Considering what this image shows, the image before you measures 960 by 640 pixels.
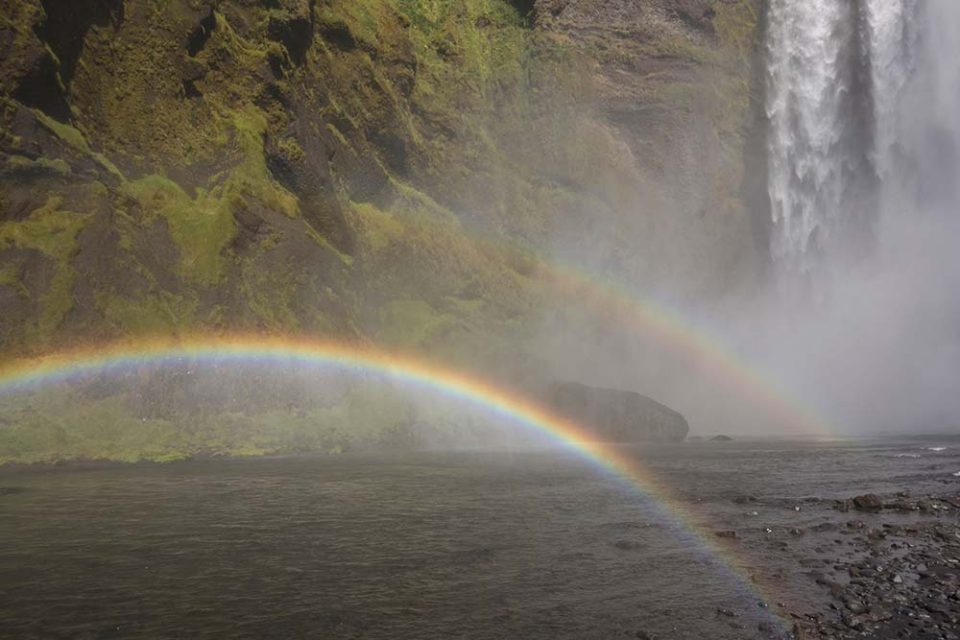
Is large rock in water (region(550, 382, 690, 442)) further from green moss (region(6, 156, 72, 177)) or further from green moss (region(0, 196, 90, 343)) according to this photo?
green moss (region(6, 156, 72, 177))

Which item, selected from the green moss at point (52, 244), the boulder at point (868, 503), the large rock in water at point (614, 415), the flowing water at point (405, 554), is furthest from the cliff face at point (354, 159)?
the boulder at point (868, 503)

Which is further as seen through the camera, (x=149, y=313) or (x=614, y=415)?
(x=614, y=415)

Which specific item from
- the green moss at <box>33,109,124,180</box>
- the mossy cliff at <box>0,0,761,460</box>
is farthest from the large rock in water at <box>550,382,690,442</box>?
the green moss at <box>33,109,124,180</box>

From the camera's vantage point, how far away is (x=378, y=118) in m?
68.3

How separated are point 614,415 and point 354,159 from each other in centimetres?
3287

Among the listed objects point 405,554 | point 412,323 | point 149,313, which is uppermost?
point 412,323

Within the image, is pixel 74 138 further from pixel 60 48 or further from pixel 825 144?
pixel 825 144

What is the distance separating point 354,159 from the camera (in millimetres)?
65375

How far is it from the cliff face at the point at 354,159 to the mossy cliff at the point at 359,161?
196mm

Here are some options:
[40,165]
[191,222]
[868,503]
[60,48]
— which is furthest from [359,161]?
[868,503]

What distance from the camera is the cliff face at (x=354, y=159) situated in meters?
43.0

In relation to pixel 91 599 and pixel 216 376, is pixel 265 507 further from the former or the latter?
pixel 216 376

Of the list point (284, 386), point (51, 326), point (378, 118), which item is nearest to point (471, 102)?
point (378, 118)

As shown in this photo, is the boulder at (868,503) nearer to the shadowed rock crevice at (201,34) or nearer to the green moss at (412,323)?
the green moss at (412,323)
